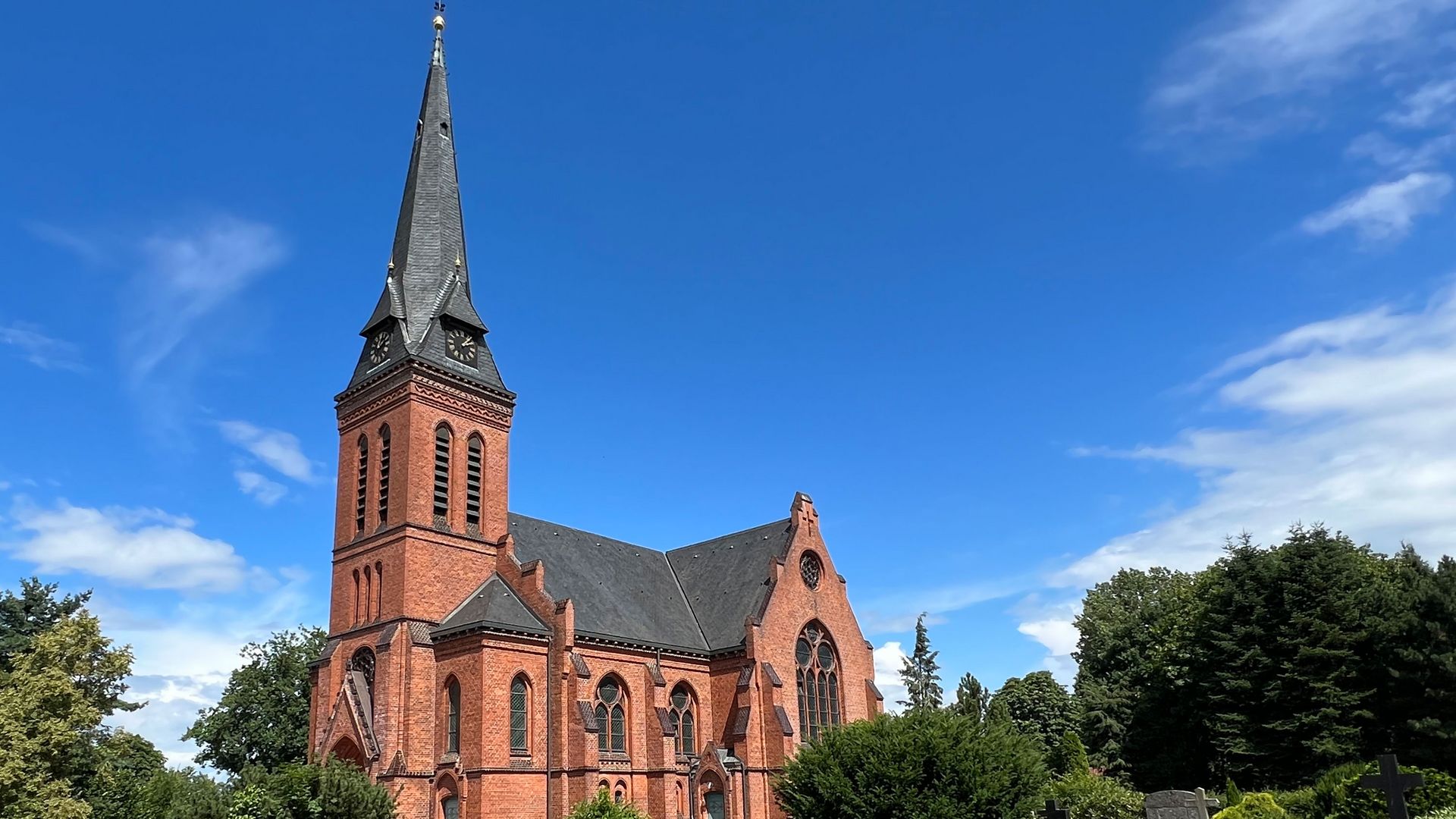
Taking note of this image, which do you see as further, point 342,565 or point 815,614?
point 815,614

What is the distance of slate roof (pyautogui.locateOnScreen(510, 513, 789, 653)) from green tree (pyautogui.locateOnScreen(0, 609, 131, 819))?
17.5m

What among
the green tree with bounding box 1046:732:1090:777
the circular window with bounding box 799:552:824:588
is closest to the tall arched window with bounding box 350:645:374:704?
the circular window with bounding box 799:552:824:588

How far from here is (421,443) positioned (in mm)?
38500

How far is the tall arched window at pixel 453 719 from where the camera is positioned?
34.8m

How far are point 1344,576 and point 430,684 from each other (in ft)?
124

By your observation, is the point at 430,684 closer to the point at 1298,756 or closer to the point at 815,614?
the point at 815,614

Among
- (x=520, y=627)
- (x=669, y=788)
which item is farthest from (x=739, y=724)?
(x=520, y=627)

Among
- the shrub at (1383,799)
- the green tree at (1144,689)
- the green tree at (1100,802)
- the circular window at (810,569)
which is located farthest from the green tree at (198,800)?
the green tree at (1144,689)

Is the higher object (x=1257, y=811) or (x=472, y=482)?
(x=472, y=482)

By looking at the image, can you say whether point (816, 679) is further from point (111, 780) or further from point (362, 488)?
point (111, 780)

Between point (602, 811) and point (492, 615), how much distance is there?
874cm

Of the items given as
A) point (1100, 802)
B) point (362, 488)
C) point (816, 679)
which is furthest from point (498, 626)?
point (1100, 802)

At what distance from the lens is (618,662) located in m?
39.3

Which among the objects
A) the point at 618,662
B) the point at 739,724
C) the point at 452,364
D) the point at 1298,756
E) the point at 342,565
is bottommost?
the point at 1298,756
